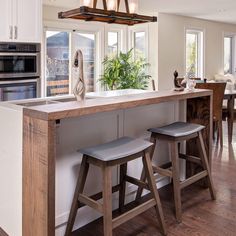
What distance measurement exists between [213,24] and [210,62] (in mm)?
1016

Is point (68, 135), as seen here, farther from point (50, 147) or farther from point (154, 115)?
point (154, 115)

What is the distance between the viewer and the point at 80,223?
2.33 meters

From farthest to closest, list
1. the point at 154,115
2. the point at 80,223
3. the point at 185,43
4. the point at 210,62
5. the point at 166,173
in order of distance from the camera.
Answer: the point at 210,62, the point at 185,43, the point at 154,115, the point at 166,173, the point at 80,223

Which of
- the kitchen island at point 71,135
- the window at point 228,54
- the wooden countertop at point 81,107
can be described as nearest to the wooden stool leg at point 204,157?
the kitchen island at point 71,135

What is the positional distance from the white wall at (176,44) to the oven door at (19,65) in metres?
3.51

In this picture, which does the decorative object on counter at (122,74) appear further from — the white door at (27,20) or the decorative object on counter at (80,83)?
the decorative object on counter at (80,83)

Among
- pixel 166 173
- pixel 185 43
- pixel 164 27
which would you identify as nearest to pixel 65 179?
pixel 166 173

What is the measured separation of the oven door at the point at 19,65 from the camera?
3790 millimetres

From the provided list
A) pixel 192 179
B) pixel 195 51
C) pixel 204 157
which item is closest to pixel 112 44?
pixel 195 51

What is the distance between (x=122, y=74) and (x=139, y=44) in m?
1.23

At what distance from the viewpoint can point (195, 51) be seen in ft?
26.8

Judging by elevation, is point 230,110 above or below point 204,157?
above

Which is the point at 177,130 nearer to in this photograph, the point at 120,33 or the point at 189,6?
the point at 189,6

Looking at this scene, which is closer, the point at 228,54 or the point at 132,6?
the point at 132,6
